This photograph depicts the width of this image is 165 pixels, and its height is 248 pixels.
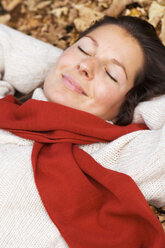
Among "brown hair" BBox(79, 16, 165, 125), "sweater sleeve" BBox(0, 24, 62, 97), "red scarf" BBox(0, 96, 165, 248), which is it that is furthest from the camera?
"sweater sleeve" BBox(0, 24, 62, 97)

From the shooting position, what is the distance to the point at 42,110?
1.43m

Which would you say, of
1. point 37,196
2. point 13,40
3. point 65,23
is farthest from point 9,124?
point 65,23

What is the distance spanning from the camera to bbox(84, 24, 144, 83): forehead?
4.97 feet

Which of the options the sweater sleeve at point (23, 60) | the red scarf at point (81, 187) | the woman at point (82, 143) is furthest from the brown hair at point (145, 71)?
the sweater sleeve at point (23, 60)

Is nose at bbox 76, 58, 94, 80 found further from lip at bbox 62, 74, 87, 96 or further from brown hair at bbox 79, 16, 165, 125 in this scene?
brown hair at bbox 79, 16, 165, 125

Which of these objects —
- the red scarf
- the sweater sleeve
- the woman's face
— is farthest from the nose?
the sweater sleeve

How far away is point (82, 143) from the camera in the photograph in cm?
144

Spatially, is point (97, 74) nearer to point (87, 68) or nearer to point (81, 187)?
point (87, 68)

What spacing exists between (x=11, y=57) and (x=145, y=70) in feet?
2.61

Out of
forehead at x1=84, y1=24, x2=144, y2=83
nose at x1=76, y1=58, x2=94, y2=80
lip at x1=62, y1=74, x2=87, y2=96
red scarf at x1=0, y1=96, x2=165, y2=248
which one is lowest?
red scarf at x1=0, y1=96, x2=165, y2=248

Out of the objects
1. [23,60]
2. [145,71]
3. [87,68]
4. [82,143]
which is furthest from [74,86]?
[23,60]

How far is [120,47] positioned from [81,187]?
2.28ft

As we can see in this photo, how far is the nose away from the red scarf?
0.18 metres

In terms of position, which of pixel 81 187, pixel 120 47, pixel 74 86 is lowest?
pixel 81 187
